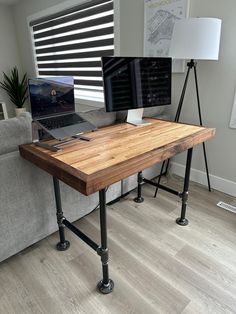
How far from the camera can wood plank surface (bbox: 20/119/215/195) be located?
964mm

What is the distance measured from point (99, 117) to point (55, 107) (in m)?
0.44

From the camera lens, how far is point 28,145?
1304 mm

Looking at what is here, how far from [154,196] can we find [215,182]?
64 centimetres

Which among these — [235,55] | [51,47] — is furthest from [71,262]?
[51,47]

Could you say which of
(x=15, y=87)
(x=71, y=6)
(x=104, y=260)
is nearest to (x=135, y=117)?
(x=104, y=260)

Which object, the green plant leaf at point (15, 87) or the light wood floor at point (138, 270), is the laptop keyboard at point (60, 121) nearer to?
the light wood floor at point (138, 270)

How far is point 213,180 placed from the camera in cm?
228

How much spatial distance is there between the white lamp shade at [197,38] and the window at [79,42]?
1506 millimetres

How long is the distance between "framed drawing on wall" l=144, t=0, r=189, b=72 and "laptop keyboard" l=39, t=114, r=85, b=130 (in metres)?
1.32

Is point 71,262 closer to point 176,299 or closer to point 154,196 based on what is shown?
point 176,299

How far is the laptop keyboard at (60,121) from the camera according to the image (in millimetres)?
1319

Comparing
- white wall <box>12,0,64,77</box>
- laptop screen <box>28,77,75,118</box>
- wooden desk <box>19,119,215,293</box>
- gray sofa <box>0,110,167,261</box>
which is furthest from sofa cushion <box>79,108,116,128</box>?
white wall <box>12,0,64,77</box>

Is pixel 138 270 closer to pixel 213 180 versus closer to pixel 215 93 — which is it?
pixel 213 180

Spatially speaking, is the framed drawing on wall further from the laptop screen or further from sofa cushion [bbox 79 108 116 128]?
the laptop screen
